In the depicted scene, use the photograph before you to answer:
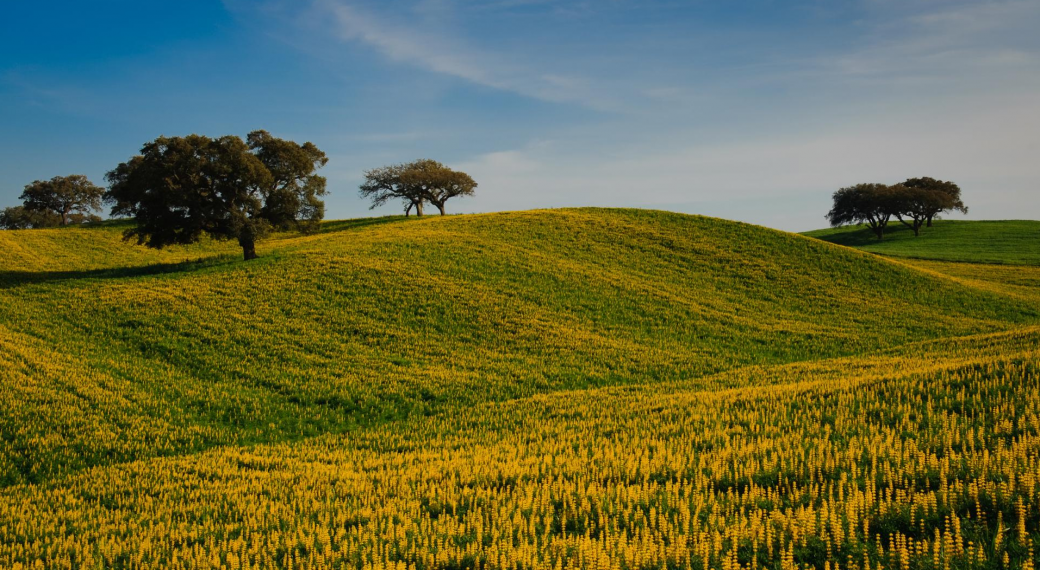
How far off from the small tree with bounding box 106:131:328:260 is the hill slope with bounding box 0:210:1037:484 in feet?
9.46

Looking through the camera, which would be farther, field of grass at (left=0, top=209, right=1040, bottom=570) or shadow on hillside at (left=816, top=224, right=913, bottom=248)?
shadow on hillside at (left=816, top=224, right=913, bottom=248)

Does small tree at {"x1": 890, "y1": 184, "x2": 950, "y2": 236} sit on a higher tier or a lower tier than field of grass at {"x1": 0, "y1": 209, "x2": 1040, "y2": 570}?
higher

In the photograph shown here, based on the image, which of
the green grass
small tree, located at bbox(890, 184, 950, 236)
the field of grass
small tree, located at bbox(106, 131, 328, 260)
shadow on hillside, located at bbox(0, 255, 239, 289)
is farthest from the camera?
small tree, located at bbox(890, 184, 950, 236)

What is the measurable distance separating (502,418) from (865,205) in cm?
10607

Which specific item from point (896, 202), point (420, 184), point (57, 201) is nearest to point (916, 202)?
point (896, 202)

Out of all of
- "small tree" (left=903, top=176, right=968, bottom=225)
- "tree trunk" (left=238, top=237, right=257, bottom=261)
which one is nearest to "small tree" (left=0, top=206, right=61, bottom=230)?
"tree trunk" (left=238, top=237, right=257, bottom=261)

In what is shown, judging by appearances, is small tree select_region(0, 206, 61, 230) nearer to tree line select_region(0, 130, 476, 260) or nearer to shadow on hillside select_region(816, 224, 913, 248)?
tree line select_region(0, 130, 476, 260)

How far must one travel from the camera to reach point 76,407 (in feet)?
59.0

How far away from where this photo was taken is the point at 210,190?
139ft

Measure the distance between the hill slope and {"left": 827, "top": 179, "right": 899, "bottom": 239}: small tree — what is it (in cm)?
5729

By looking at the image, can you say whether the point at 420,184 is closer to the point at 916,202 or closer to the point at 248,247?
the point at 248,247

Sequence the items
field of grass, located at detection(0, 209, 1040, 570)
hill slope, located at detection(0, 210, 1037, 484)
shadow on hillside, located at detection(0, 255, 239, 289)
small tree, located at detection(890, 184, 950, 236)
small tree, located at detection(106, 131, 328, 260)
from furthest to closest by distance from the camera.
Answer: small tree, located at detection(890, 184, 950, 236) → small tree, located at detection(106, 131, 328, 260) → shadow on hillside, located at detection(0, 255, 239, 289) → hill slope, located at detection(0, 210, 1037, 484) → field of grass, located at detection(0, 209, 1040, 570)

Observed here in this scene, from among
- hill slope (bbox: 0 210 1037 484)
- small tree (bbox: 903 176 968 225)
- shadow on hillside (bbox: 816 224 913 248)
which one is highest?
small tree (bbox: 903 176 968 225)

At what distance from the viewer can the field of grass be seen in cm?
706
